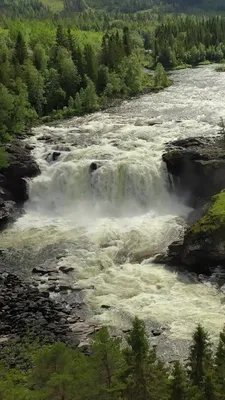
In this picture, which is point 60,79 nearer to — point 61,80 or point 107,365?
point 61,80

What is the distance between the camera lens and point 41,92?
84.7 metres

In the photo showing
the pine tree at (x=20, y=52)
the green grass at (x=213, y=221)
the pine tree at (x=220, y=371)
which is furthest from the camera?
the pine tree at (x=20, y=52)

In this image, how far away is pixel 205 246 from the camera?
3878 cm

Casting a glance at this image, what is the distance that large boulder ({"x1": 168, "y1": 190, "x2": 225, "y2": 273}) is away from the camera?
38438 millimetres

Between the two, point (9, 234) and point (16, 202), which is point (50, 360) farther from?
point (16, 202)

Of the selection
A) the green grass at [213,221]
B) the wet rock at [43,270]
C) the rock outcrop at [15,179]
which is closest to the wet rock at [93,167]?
the rock outcrop at [15,179]

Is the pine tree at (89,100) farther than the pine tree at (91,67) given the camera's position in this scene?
No

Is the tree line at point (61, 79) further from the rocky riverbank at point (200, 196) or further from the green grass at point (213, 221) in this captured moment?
the green grass at point (213, 221)

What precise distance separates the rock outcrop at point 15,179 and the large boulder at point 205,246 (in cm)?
2166

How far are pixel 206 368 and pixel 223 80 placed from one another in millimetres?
94964

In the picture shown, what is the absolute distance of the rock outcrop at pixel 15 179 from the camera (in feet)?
177

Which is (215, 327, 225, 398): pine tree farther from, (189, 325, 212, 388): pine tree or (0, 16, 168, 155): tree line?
(0, 16, 168, 155): tree line

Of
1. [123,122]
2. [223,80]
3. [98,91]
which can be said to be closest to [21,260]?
[123,122]

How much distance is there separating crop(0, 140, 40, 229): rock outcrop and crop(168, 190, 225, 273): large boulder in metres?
21.7
